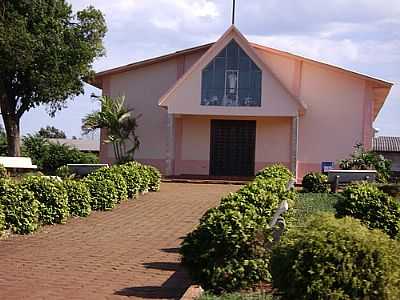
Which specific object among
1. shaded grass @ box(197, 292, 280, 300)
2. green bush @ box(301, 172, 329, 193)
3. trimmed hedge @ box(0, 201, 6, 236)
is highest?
green bush @ box(301, 172, 329, 193)

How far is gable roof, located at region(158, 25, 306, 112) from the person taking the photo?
27859mm

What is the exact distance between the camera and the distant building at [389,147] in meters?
60.9

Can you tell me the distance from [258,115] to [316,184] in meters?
7.25

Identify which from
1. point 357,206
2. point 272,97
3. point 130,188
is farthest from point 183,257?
point 272,97

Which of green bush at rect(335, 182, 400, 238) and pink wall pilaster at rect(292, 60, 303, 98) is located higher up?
pink wall pilaster at rect(292, 60, 303, 98)

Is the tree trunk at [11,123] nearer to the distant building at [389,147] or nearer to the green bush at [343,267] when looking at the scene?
the green bush at [343,267]

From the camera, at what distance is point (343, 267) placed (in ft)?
17.7

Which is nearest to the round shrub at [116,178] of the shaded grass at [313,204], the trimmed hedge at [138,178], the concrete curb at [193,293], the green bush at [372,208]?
the trimmed hedge at [138,178]

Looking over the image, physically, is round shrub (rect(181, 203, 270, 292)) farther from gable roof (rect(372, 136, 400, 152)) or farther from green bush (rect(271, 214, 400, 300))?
gable roof (rect(372, 136, 400, 152))

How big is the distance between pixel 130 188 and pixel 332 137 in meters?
14.0

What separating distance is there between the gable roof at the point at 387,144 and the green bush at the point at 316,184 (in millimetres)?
42206

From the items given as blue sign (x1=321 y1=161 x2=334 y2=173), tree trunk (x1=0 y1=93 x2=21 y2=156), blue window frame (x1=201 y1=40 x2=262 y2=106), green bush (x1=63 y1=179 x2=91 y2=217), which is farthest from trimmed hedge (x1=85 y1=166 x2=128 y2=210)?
tree trunk (x1=0 y1=93 x2=21 y2=156)

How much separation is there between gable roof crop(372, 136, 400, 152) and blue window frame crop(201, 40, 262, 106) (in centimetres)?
3668

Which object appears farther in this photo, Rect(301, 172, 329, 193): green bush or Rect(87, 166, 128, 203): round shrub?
Rect(301, 172, 329, 193): green bush
